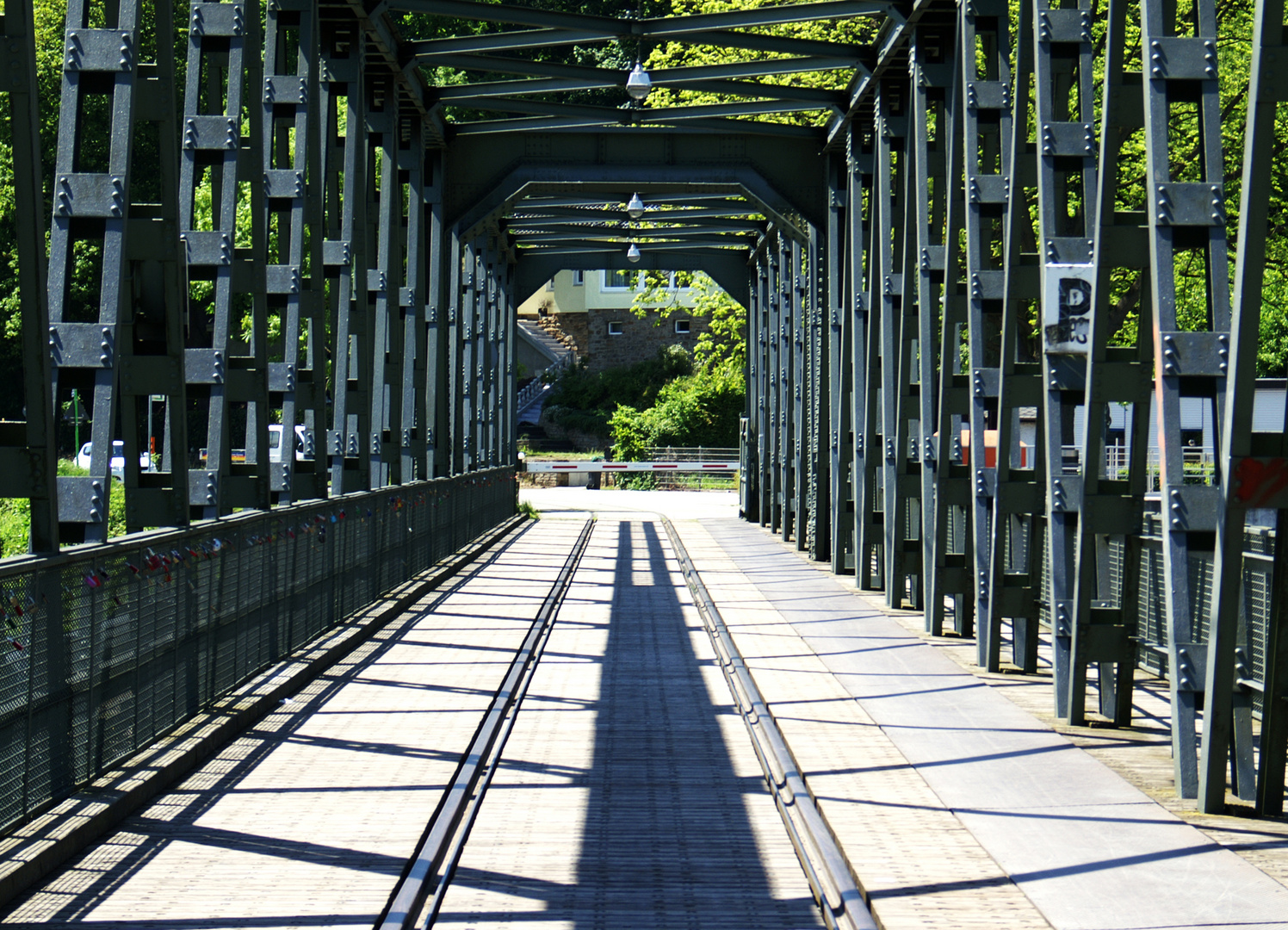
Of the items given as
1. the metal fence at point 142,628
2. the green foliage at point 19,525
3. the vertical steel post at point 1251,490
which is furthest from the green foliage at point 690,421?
the vertical steel post at point 1251,490

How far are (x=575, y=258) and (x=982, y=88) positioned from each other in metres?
25.1

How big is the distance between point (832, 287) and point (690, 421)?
126 feet

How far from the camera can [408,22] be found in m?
48.8

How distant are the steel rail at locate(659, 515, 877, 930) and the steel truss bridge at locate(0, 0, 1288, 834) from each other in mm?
1886

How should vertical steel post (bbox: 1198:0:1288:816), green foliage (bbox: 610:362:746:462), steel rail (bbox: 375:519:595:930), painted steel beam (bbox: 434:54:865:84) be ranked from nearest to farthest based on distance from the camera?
steel rail (bbox: 375:519:595:930), vertical steel post (bbox: 1198:0:1288:816), painted steel beam (bbox: 434:54:865:84), green foliage (bbox: 610:362:746:462)

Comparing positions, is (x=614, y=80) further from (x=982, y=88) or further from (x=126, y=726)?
(x=126, y=726)

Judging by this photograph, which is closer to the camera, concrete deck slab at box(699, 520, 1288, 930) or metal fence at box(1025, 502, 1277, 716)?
concrete deck slab at box(699, 520, 1288, 930)

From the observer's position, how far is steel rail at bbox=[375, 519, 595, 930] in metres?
6.08

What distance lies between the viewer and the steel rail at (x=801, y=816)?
613 centimetres

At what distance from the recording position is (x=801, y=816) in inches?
301

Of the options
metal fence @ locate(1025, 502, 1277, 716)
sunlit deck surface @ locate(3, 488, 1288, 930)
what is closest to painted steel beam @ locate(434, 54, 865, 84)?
metal fence @ locate(1025, 502, 1277, 716)

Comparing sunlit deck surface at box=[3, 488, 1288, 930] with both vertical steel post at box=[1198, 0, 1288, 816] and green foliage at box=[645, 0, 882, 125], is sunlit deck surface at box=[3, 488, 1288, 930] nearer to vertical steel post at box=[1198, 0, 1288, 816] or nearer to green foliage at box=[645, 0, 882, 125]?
vertical steel post at box=[1198, 0, 1288, 816]

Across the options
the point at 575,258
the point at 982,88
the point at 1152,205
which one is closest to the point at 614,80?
the point at 982,88

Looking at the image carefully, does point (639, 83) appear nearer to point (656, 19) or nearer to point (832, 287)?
point (656, 19)
